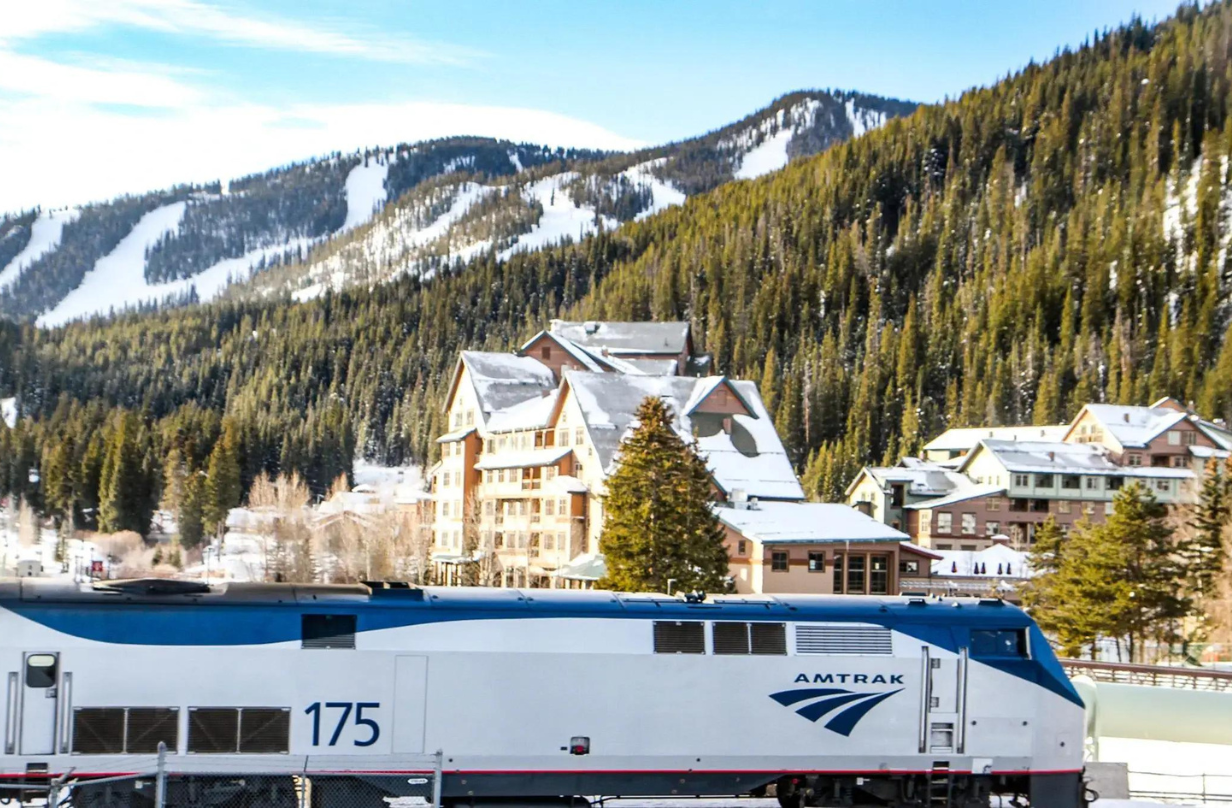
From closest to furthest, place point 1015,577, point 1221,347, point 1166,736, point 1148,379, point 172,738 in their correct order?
point 172,738 → point 1166,736 → point 1015,577 → point 1148,379 → point 1221,347

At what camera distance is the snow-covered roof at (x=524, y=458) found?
231 ft

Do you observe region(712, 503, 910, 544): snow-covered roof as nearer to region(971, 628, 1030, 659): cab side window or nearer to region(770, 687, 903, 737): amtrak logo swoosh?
region(971, 628, 1030, 659): cab side window

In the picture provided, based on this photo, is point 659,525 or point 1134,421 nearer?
point 659,525

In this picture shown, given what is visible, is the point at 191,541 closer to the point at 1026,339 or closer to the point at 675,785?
the point at 675,785

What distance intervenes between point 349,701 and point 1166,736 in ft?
75.8

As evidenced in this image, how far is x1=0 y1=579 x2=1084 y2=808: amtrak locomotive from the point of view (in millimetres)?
17750

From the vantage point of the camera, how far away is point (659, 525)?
47688mm

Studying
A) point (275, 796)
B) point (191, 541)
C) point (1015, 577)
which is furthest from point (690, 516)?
point (191, 541)

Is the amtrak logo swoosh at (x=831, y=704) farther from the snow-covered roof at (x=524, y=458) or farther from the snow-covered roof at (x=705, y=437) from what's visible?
the snow-covered roof at (x=524, y=458)

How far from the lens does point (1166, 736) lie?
32.8 meters

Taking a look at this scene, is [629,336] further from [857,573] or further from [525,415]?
[857,573]

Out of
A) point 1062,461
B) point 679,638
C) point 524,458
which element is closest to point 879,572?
point 524,458

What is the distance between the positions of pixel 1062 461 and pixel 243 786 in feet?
350

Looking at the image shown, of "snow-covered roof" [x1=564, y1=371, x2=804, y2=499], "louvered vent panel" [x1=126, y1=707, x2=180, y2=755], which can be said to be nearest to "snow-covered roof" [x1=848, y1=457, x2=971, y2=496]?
"snow-covered roof" [x1=564, y1=371, x2=804, y2=499]
